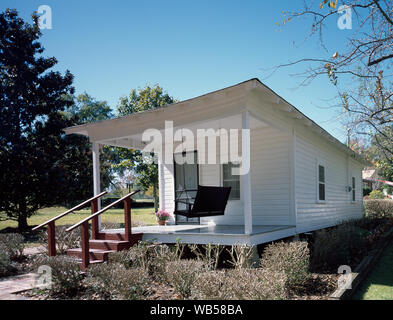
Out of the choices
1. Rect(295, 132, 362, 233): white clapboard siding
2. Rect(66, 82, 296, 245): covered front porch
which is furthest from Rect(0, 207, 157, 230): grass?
Rect(295, 132, 362, 233): white clapboard siding

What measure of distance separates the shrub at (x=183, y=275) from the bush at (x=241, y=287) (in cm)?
29

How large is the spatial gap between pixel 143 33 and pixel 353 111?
572 centimetres

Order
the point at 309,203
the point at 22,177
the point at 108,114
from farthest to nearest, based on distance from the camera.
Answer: the point at 108,114 < the point at 22,177 < the point at 309,203

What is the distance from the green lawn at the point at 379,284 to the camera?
179 inches

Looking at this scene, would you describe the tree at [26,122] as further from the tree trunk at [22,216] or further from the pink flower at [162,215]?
the pink flower at [162,215]

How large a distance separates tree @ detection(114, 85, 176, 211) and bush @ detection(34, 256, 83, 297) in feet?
Result: 39.5

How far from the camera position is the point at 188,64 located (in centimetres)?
968

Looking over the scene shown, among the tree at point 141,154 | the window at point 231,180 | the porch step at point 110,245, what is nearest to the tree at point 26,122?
the tree at point 141,154

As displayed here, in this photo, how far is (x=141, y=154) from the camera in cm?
1934

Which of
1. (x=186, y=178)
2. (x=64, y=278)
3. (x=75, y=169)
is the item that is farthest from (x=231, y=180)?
(x=75, y=169)

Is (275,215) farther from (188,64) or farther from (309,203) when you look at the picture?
(188,64)

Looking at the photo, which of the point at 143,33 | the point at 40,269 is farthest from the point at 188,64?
the point at 40,269

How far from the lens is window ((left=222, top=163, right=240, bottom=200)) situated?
8602 millimetres

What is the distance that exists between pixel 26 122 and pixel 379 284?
13103 mm
